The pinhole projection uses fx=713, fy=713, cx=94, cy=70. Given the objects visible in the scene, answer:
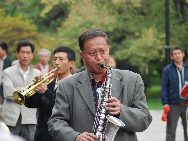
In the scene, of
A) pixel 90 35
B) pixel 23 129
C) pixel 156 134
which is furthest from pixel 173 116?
pixel 90 35

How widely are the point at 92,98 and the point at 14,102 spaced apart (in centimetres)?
415

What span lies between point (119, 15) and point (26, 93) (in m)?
27.1

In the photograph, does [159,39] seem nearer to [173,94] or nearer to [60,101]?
[173,94]

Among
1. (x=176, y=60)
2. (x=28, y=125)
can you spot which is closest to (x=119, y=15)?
(x=176, y=60)

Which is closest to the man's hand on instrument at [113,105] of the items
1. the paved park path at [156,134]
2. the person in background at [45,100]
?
the person in background at [45,100]

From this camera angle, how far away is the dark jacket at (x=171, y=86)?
12984mm

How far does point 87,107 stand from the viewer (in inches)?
206

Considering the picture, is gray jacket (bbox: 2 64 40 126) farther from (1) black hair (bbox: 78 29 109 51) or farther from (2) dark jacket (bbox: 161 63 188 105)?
(2) dark jacket (bbox: 161 63 188 105)

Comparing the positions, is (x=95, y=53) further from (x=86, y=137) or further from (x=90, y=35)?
(x=86, y=137)

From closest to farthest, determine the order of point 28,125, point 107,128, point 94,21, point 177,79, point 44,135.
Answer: point 107,128 → point 44,135 → point 28,125 → point 177,79 → point 94,21

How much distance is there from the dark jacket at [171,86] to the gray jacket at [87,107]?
25.2ft

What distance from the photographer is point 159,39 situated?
33.3m

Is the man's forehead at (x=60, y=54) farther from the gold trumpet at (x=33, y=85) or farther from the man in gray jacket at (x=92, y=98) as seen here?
the man in gray jacket at (x=92, y=98)

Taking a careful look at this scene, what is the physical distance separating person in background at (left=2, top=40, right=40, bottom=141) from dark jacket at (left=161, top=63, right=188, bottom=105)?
13.5 feet
